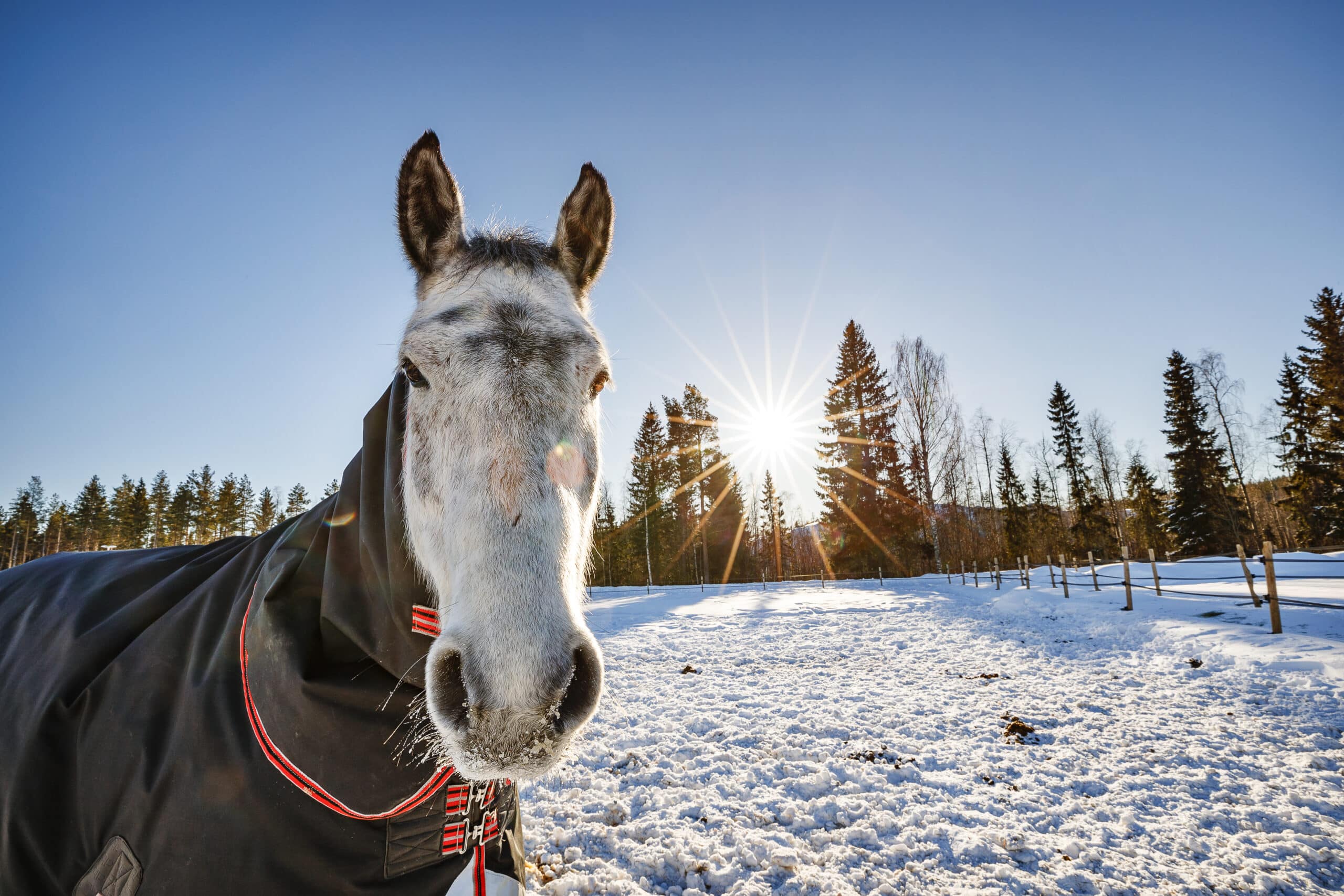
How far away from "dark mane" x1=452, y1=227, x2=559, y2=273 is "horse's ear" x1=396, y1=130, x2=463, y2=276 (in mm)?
73

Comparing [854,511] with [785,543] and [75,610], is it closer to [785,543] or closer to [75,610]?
[785,543]

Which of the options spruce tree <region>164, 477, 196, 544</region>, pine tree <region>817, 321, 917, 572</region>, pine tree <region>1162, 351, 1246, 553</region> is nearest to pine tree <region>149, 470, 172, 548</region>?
spruce tree <region>164, 477, 196, 544</region>

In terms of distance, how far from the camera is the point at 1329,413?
1037 inches

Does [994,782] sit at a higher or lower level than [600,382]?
lower

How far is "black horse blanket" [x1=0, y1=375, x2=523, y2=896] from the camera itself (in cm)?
160

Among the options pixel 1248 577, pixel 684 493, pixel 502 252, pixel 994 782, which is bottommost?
pixel 994 782

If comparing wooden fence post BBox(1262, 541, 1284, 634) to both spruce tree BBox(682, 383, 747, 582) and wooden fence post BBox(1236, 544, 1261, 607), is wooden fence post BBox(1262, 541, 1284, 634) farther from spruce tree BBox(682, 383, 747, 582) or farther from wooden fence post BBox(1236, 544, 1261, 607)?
spruce tree BBox(682, 383, 747, 582)

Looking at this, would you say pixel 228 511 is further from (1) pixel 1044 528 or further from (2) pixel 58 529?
(1) pixel 1044 528

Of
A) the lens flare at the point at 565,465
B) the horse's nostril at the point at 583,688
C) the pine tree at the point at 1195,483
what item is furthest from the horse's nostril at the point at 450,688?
the pine tree at the point at 1195,483

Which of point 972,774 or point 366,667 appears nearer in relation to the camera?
point 366,667

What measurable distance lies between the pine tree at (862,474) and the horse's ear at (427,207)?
1395 inches

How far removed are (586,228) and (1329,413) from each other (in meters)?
40.3

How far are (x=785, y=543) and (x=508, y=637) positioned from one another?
53.9 m

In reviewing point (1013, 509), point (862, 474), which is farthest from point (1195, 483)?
point (862, 474)
